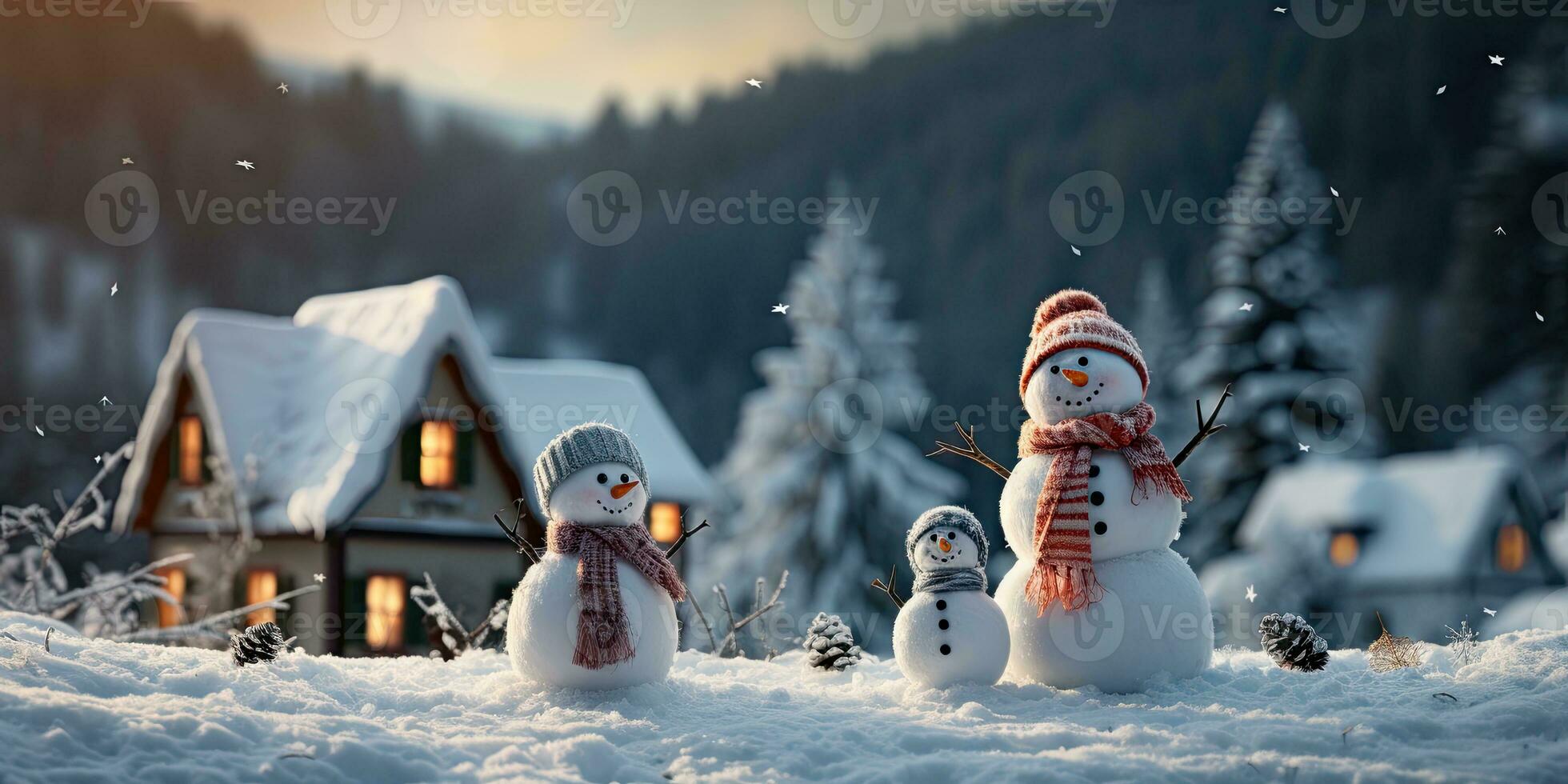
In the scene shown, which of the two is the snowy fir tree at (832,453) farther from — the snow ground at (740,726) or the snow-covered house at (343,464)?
the snow ground at (740,726)

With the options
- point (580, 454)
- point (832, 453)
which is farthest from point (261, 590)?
point (832, 453)

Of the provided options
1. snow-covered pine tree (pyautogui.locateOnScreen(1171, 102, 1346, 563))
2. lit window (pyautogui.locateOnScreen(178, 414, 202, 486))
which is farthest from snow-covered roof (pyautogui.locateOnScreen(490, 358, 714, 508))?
snow-covered pine tree (pyautogui.locateOnScreen(1171, 102, 1346, 563))

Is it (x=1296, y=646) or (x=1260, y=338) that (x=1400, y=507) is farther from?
(x=1296, y=646)

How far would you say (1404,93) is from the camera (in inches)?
1793

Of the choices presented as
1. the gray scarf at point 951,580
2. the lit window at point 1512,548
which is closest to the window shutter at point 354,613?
the gray scarf at point 951,580

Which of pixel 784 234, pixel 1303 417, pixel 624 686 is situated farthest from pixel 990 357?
pixel 624 686

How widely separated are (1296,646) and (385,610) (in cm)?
1036

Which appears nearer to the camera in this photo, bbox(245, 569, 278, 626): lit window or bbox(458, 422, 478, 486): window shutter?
bbox(245, 569, 278, 626): lit window

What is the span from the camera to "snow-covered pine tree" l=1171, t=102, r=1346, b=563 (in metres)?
26.8

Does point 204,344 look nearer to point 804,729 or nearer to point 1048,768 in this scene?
point 804,729

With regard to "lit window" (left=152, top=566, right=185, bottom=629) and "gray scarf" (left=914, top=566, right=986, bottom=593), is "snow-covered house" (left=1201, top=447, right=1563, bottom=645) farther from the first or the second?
"gray scarf" (left=914, top=566, right=986, bottom=593)

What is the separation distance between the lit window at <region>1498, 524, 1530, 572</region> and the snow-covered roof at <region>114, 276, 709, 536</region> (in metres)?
18.1

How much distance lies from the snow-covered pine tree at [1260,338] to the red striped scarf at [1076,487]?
20.8 m

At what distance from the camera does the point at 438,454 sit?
14.4 meters
